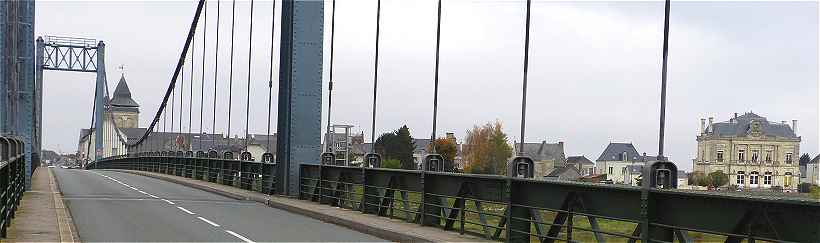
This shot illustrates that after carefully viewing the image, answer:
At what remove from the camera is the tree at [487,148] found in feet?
236

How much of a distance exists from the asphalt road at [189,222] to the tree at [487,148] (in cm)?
4093

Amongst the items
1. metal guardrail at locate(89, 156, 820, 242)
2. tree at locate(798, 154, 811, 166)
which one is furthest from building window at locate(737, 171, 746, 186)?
metal guardrail at locate(89, 156, 820, 242)

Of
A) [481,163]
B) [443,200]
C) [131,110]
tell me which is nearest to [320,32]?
[443,200]

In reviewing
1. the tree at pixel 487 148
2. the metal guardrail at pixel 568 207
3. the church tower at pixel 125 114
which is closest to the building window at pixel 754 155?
the metal guardrail at pixel 568 207

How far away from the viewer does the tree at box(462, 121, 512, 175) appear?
236 feet

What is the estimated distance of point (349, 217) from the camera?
2005cm

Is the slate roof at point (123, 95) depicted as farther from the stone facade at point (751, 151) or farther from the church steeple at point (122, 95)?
the stone facade at point (751, 151)

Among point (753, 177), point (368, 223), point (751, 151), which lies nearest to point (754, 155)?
point (751, 151)

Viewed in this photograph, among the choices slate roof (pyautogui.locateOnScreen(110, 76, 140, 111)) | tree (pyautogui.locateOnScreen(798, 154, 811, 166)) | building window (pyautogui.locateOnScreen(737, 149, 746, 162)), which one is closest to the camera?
tree (pyautogui.locateOnScreen(798, 154, 811, 166))

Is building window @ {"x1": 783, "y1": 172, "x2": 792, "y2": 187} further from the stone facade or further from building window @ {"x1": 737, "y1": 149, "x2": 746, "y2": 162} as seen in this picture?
building window @ {"x1": 737, "y1": 149, "x2": 746, "y2": 162}

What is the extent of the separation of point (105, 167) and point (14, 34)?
76985mm

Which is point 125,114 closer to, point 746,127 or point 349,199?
point 349,199

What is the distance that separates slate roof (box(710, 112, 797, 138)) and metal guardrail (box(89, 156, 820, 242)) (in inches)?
94.1

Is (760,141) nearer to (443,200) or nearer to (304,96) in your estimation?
(443,200)
